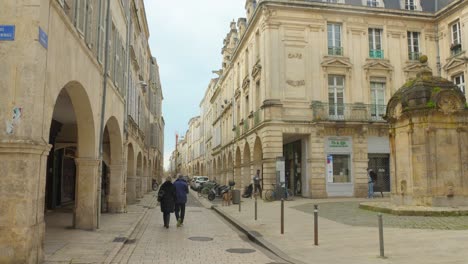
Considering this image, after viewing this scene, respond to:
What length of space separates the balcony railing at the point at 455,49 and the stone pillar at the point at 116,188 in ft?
75.6

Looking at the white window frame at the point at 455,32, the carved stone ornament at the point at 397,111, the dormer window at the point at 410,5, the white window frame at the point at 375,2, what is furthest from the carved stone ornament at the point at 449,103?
the dormer window at the point at 410,5

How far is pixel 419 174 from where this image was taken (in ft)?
46.3

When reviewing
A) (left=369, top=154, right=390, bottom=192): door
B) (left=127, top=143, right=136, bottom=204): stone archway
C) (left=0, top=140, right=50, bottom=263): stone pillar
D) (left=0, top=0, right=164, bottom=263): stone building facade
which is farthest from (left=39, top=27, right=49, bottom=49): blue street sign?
(left=369, top=154, right=390, bottom=192): door

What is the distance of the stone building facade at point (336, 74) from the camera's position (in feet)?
86.8

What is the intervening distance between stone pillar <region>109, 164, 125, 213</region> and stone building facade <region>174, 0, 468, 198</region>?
34.3 ft

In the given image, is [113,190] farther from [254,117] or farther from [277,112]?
[254,117]

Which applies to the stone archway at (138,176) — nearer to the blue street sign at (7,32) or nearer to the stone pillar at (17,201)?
the stone pillar at (17,201)

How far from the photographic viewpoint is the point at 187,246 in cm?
971

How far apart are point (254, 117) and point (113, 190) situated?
47.1 feet

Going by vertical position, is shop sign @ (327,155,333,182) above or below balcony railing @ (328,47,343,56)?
below

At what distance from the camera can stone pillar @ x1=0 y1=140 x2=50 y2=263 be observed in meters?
6.25

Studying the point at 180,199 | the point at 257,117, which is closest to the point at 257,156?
the point at 257,117

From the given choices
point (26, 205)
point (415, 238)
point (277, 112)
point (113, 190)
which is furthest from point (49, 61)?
point (277, 112)

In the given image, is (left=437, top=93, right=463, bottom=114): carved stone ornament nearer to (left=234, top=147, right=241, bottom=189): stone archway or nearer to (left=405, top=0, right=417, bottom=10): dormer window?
(left=405, top=0, right=417, bottom=10): dormer window
